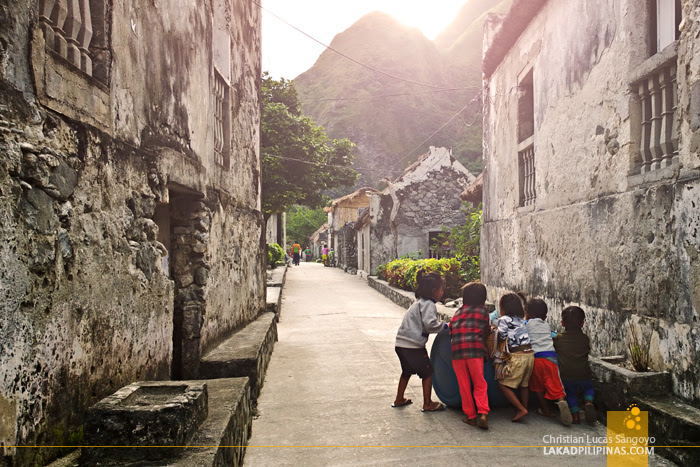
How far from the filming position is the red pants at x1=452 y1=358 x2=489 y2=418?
4209 millimetres

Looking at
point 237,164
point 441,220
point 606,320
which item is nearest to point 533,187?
point 606,320

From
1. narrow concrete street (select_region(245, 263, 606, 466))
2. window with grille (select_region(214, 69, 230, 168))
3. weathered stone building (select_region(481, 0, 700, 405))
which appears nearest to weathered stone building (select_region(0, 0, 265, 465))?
window with grille (select_region(214, 69, 230, 168))

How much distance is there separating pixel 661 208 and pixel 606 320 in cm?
129

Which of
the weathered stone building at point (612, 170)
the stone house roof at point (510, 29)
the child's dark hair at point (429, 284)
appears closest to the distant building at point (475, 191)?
the stone house roof at point (510, 29)

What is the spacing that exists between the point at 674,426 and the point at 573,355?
1.04 meters

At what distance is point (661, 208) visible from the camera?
389 cm

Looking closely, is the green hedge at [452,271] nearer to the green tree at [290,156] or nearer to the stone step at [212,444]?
the stone step at [212,444]

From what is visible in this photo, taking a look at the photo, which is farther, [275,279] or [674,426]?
[275,279]

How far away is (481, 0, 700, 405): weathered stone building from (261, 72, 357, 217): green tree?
15.0 meters

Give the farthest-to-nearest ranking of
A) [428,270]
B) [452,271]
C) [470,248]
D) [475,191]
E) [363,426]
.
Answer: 1. [428,270]
2. [475,191]
3. [452,271]
4. [470,248]
5. [363,426]

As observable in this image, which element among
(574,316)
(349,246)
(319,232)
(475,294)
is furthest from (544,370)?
(319,232)

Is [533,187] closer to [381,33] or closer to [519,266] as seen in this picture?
[519,266]

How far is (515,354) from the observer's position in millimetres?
4285

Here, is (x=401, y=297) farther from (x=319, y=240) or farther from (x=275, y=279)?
(x=319, y=240)
